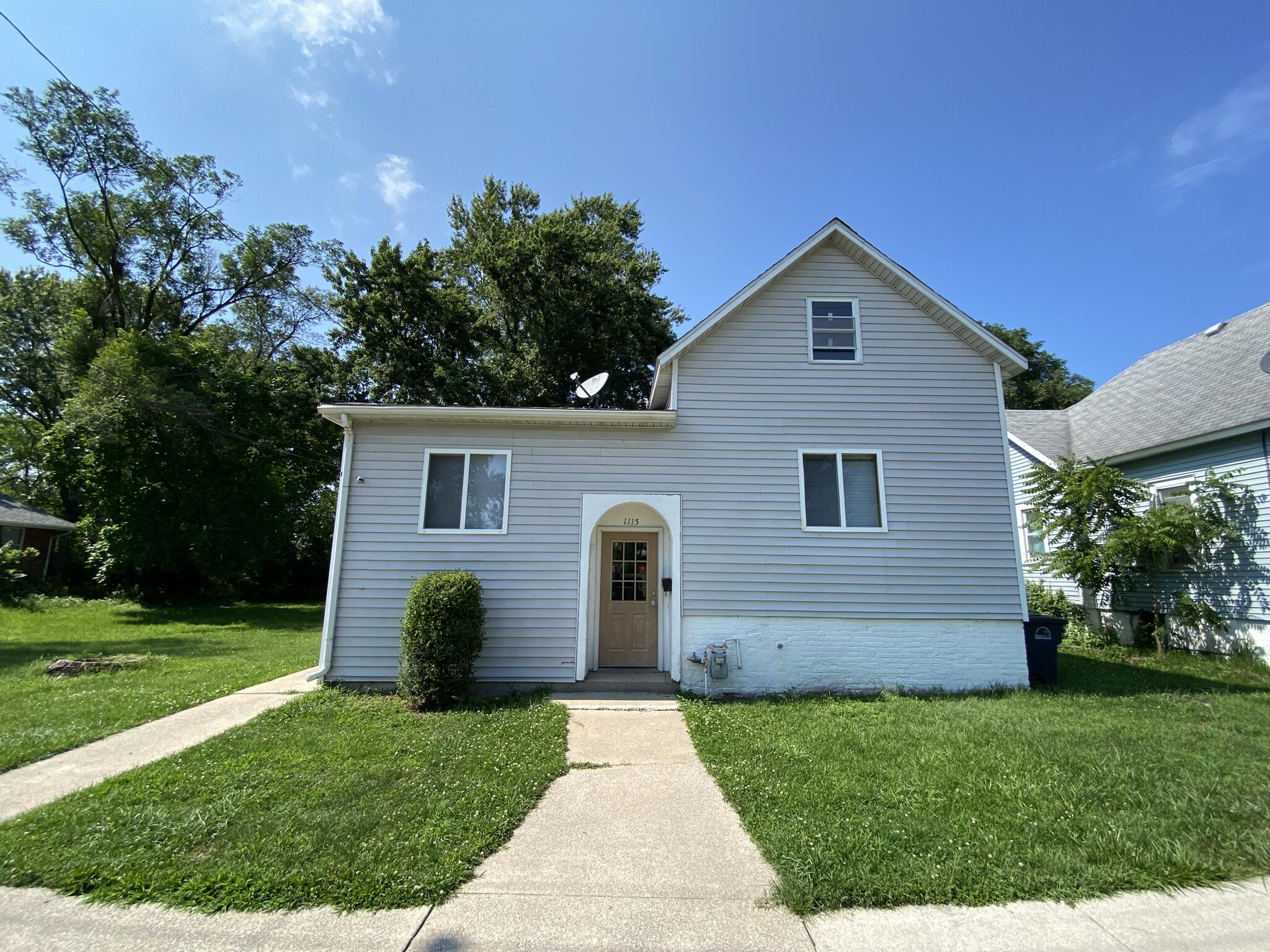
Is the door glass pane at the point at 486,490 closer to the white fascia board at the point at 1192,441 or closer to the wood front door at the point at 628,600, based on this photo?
the wood front door at the point at 628,600

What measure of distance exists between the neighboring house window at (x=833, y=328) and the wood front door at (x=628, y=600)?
408 centimetres

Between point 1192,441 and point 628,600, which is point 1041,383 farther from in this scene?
point 628,600

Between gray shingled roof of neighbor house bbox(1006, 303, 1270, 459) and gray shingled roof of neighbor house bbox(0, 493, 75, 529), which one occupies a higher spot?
gray shingled roof of neighbor house bbox(1006, 303, 1270, 459)

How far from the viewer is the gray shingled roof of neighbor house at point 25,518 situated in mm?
21031

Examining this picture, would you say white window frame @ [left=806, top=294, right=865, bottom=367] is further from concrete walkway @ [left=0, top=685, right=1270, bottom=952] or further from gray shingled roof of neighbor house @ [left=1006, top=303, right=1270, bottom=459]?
concrete walkway @ [left=0, top=685, right=1270, bottom=952]

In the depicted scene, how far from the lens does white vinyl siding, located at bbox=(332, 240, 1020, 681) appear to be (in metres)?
8.08

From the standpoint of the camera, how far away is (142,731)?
6.14m

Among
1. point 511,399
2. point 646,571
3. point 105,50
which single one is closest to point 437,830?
point 646,571

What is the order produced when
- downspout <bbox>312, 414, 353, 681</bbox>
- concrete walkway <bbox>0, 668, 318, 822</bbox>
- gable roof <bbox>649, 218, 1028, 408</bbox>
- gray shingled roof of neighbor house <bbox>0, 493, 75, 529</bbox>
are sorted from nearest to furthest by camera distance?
concrete walkway <bbox>0, 668, 318, 822</bbox> → downspout <bbox>312, 414, 353, 681</bbox> → gable roof <bbox>649, 218, 1028, 408</bbox> → gray shingled roof of neighbor house <bbox>0, 493, 75, 529</bbox>

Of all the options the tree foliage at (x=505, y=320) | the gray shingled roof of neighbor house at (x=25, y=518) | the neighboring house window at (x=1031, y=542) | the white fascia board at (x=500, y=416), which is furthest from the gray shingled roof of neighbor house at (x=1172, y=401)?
the gray shingled roof of neighbor house at (x=25, y=518)

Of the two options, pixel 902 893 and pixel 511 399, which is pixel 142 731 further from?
pixel 511 399

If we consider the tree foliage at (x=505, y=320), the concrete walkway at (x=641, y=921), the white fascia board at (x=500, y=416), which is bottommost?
the concrete walkway at (x=641, y=921)

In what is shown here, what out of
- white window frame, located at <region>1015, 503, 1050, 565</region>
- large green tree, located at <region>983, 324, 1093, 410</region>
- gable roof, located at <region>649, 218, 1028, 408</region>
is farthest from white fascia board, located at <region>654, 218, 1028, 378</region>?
large green tree, located at <region>983, 324, 1093, 410</region>

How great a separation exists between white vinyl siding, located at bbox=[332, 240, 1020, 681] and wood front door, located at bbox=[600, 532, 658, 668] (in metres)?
0.95
